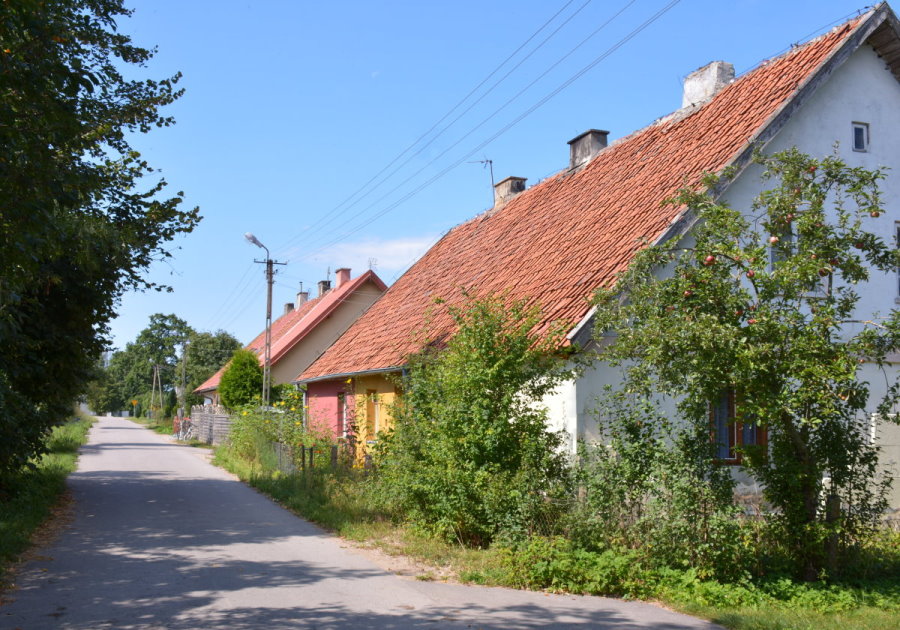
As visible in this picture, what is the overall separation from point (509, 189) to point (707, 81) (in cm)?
690

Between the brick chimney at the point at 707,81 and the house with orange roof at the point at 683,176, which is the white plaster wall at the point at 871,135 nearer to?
the house with orange roof at the point at 683,176

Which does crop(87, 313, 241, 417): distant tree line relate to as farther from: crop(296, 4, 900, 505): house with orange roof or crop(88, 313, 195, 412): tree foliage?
crop(296, 4, 900, 505): house with orange roof

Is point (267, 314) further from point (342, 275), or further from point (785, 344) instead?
point (785, 344)

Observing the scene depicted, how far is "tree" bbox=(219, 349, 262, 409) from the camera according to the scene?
3538cm

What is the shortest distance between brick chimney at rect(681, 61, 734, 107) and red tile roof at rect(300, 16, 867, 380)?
565 millimetres

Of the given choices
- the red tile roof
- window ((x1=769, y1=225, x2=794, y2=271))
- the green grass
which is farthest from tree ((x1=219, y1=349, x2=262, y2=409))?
window ((x1=769, y1=225, x2=794, y2=271))

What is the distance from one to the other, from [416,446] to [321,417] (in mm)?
12499

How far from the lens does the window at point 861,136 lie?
13.1 meters

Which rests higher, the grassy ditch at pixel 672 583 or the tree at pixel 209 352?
the tree at pixel 209 352

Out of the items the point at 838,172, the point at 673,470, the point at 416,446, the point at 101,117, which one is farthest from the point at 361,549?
the point at 101,117

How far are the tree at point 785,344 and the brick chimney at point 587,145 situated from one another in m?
10.1

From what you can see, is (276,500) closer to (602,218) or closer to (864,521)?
(602,218)

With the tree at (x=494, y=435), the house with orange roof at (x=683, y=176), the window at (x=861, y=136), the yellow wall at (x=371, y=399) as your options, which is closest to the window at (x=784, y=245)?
the house with orange roof at (x=683, y=176)

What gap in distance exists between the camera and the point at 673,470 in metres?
8.19
